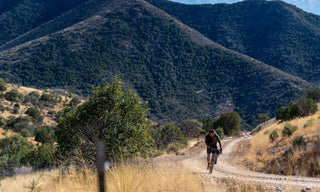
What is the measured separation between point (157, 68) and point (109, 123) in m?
76.7

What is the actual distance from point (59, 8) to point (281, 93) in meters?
151

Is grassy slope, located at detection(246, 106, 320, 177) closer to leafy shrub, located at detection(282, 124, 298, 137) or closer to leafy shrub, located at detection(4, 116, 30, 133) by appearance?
leafy shrub, located at detection(282, 124, 298, 137)

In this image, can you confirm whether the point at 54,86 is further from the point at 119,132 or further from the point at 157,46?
the point at 119,132

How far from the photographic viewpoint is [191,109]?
68.3 meters

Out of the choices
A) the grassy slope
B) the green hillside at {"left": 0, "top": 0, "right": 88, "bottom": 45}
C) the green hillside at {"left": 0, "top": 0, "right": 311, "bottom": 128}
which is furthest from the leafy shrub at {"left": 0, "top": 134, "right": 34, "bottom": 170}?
the green hillside at {"left": 0, "top": 0, "right": 88, "bottom": 45}

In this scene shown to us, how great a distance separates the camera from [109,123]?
39.7 feet

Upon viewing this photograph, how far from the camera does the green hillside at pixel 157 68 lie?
68.2m

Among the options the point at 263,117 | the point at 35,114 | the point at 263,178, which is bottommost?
the point at 263,117

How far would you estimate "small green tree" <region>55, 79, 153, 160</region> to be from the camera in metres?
11.6

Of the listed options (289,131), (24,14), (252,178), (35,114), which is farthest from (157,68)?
(24,14)

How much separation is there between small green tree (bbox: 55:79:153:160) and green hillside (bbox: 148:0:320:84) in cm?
7928

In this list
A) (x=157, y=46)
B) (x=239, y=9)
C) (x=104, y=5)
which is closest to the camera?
(x=157, y=46)

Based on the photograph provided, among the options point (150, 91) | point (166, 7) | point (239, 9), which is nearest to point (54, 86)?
point (150, 91)

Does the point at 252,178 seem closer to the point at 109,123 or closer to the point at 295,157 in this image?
the point at 295,157
